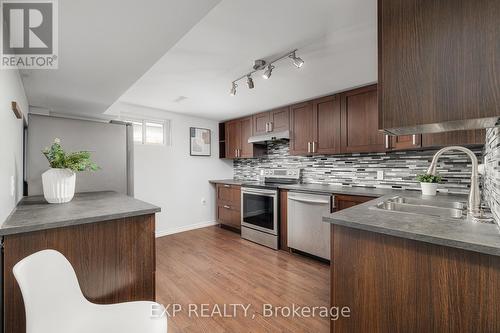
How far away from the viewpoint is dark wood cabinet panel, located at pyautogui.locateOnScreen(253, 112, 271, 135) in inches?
150

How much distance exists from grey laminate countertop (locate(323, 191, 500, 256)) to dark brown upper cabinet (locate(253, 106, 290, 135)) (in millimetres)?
2454

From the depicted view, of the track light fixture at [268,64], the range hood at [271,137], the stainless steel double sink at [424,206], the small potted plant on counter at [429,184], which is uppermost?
the track light fixture at [268,64]

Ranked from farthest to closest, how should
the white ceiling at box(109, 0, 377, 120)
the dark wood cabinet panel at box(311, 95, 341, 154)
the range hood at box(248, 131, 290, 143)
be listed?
the range hood at box(248, 131, 290, 143), the dark wood cabinet panel at box(311, 95, 341, 154), the white ceiling at box(109, 0, 377, 120)

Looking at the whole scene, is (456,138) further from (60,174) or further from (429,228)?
(60,174)

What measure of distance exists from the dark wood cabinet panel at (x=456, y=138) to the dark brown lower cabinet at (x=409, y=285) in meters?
1.68

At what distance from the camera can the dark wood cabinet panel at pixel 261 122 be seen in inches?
150

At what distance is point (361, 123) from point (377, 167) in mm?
655

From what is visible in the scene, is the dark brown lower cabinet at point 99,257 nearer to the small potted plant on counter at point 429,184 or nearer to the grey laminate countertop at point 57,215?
the grey laminate countertop at point 57,215

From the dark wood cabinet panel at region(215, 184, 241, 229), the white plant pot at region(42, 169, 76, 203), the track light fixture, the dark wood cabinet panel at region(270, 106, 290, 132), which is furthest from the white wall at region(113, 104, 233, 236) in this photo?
the track light fixture

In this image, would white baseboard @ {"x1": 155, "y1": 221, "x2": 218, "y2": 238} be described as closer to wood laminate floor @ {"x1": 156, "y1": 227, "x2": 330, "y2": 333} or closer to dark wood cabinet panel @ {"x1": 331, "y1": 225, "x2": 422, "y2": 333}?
wood laminate floor @ {"x1": 156, "y1": 227, "x2": 330, "y2": 333}

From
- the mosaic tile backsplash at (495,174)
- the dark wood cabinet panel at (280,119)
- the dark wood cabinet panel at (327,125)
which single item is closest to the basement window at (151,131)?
the dark wood cabinet panel at (280,119)

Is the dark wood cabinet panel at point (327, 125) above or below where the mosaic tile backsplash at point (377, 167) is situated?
above

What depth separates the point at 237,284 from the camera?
7.47ft

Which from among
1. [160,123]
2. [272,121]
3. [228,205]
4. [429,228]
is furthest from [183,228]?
[429,228]
